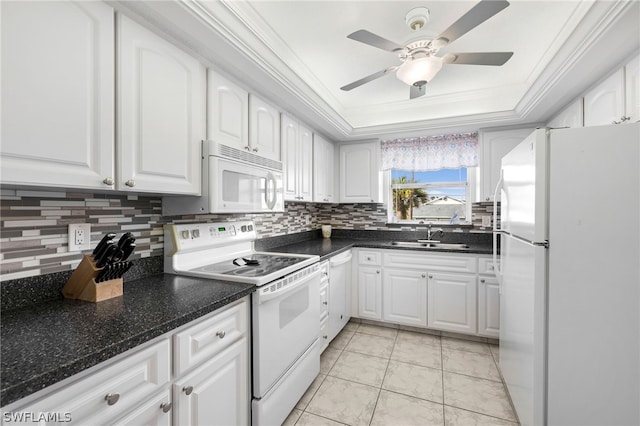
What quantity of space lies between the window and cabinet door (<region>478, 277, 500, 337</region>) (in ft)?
3.01

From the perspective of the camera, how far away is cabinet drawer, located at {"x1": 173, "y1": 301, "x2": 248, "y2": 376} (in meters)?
1.07

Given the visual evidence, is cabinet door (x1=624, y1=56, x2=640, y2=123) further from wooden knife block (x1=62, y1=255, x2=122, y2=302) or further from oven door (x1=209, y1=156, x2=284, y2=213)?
wooden knife block (x1=62, y1=255, x2=122, y2=302)

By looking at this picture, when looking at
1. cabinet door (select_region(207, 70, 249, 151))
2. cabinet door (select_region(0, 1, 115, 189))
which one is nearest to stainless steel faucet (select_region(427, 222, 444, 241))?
cabinet door (select_region(207, 70, 249, 151))

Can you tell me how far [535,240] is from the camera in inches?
53.3

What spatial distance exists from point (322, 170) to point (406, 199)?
1.19 metres

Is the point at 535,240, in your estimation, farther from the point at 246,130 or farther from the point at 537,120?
the point at 537,120

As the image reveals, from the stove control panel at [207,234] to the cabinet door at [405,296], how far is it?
155cm

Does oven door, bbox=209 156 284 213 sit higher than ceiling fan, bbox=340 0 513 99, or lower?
lower

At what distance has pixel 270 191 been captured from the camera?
203 cm

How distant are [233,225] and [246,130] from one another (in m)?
0.72

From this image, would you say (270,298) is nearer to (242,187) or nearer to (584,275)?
(242,187)

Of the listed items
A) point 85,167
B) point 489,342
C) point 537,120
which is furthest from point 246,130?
point 489,342

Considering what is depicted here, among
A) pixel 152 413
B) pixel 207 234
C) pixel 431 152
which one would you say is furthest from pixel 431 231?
pixel 152 413

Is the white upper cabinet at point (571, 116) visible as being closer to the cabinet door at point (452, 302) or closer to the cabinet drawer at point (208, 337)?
the cabinet door at point (452, 302)
